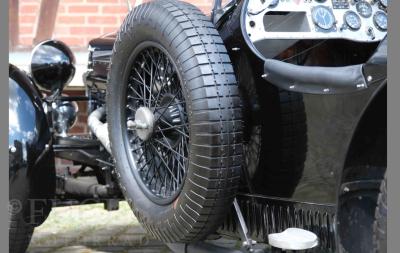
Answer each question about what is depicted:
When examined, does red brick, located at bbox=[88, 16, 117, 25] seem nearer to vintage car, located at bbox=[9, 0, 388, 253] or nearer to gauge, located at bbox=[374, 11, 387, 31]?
vintage car, located at bbox=[9, 0, 388, 253]

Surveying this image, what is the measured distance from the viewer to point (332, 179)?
6.39 feet

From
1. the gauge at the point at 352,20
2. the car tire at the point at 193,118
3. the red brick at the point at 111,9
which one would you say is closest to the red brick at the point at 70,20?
the red brick at the point at 111,9

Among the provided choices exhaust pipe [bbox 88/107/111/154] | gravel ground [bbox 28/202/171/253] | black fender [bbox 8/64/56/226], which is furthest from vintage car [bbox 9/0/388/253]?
gravel ground [bbox 28/202/171/253]

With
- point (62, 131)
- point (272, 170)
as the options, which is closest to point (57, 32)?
point (62, 131)

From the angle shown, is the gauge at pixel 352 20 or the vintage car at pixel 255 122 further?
the gauge at pixel 352 20

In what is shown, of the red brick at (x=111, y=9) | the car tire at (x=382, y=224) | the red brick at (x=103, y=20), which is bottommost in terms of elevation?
the car tire at (x=382, y=224)

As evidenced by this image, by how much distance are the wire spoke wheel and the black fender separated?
2.14 ft

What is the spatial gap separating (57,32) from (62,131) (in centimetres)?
220

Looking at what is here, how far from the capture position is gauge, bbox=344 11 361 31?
2588 millimetres

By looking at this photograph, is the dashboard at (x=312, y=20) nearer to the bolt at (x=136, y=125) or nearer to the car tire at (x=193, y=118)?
the car tire at (x=193, y=118)

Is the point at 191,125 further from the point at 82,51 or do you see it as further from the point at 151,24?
the point at 82,51

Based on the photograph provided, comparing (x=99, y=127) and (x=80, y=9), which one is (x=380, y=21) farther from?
(x=80, y=9)

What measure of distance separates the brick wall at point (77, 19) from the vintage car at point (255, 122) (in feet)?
10.0

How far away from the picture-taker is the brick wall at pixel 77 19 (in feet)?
18.7
